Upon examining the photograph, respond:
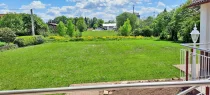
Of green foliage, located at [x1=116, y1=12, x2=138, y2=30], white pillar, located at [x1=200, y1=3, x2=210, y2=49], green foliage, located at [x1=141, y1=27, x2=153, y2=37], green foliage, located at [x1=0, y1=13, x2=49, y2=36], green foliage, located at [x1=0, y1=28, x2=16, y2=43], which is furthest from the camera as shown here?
green foliage, located at [x1=116, y1=12, x2=138, y2=30]

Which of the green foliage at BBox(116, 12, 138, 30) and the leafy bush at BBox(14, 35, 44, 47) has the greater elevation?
the green foliage at BBox(116, 12, 138, 30)

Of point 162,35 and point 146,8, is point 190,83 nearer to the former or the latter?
point 162,35

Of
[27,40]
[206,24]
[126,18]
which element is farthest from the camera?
[126,18]

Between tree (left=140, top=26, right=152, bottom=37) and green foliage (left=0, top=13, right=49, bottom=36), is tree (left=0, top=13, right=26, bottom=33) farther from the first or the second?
tree (left=140, top=26, right=152, bottom=37)

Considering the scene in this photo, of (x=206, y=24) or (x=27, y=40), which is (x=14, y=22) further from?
(x=206, y=24)

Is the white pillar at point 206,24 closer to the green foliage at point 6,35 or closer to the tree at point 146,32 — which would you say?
the green foliage at point 6,35

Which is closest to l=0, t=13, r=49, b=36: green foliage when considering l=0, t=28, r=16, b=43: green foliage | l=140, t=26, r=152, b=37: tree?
l=0, t=28, r=16, b=43: green foliage

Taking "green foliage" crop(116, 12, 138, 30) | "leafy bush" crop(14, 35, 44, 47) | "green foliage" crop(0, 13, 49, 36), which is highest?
"green foliage" crop(116, 12, 138, 30)

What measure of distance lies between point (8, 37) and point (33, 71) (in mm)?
13393

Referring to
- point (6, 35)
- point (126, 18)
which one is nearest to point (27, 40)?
point (6, 35)

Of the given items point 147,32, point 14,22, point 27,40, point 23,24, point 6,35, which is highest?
point 14,22

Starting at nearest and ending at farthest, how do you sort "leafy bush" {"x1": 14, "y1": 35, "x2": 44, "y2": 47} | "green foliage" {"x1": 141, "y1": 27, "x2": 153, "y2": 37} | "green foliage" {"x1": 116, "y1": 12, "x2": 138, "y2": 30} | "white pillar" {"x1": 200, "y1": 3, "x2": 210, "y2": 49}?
"white pillar" {"x1": 200, "y1": 3, "x2": 210, "y2": 49}
"leafy bush" {"x1": 14, "y1": 35, "x2": 44, "y2": 47}
"green foliage" {"x1": 141, "y1": 27, "x2": 153, "y2": 37}
"green foliage" {"x1": 116, "y1": 12, "x2": 138, "y2": 30}

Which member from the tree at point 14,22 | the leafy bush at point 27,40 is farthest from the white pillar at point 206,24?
the tree at point 14,22

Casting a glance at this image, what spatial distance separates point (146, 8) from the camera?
44.3m
